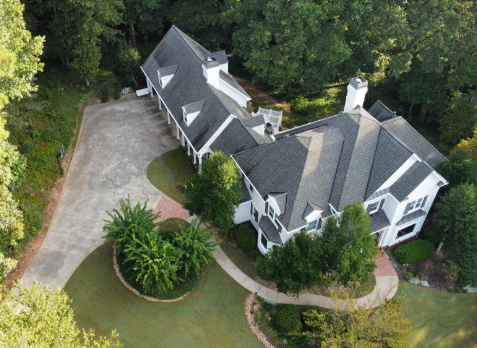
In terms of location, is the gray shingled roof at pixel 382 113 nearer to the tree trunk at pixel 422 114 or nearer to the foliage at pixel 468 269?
the tree trunk at pixel 422 114

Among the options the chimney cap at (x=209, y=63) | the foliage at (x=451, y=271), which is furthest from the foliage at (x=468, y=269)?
the chimney cap at (x=209, y=63)

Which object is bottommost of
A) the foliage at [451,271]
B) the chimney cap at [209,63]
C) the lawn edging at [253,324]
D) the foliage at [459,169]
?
the lawn edging at [253,324]

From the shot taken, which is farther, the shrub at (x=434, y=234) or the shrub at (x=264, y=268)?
the shrub at (x=434, y=234)

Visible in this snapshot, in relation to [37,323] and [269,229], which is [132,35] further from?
[37,323]

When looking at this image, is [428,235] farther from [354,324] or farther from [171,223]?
[171,223]

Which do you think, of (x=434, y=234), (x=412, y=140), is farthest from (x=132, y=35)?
(x=434, y=234)
